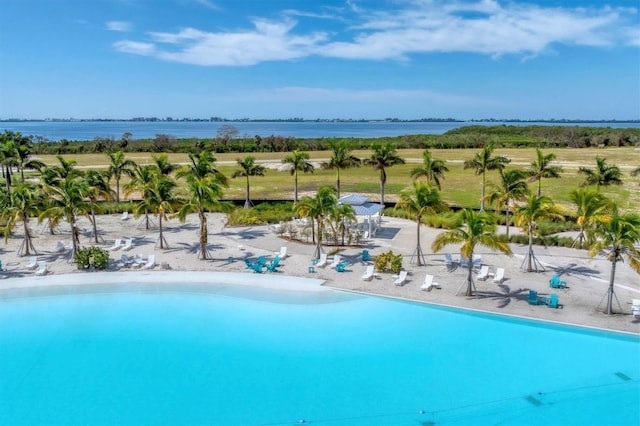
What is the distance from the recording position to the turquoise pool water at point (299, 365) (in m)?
13.1

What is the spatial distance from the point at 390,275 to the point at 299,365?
8.76m

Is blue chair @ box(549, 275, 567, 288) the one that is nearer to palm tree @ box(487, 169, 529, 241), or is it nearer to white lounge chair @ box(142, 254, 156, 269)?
palm tree @ box(487, 169, 529, 241)

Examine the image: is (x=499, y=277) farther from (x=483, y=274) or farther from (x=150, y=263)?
(x=150, y=263)

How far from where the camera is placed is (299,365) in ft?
50.9

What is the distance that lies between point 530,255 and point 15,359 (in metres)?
21.4

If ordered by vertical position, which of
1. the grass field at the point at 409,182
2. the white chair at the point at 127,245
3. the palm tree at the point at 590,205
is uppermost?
the palm tree at the point at 590,205

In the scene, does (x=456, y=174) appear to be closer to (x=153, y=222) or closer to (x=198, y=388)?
(x=153, y=222)

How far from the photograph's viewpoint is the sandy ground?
763 inches

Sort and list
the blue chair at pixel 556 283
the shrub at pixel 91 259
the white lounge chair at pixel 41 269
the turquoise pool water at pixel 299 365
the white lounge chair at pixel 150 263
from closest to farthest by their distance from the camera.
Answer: the turquoise pool water at pixel 299 365, the blue chair at pixel 556 283, the white lounge chair at pixel 41 269, the shrub at pixel 91 259, the white lounge chair at pixel 150 263

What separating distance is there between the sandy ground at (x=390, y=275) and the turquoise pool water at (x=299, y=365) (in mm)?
1130

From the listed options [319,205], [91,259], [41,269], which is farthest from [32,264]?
[319,205]

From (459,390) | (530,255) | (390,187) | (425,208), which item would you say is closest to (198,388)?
(459,390)

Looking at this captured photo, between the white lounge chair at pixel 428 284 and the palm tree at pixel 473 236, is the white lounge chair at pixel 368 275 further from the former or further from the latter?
the palm tree at pixel 473 236

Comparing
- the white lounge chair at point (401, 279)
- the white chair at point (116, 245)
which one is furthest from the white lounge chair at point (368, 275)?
the white chair at point (116, 245)
